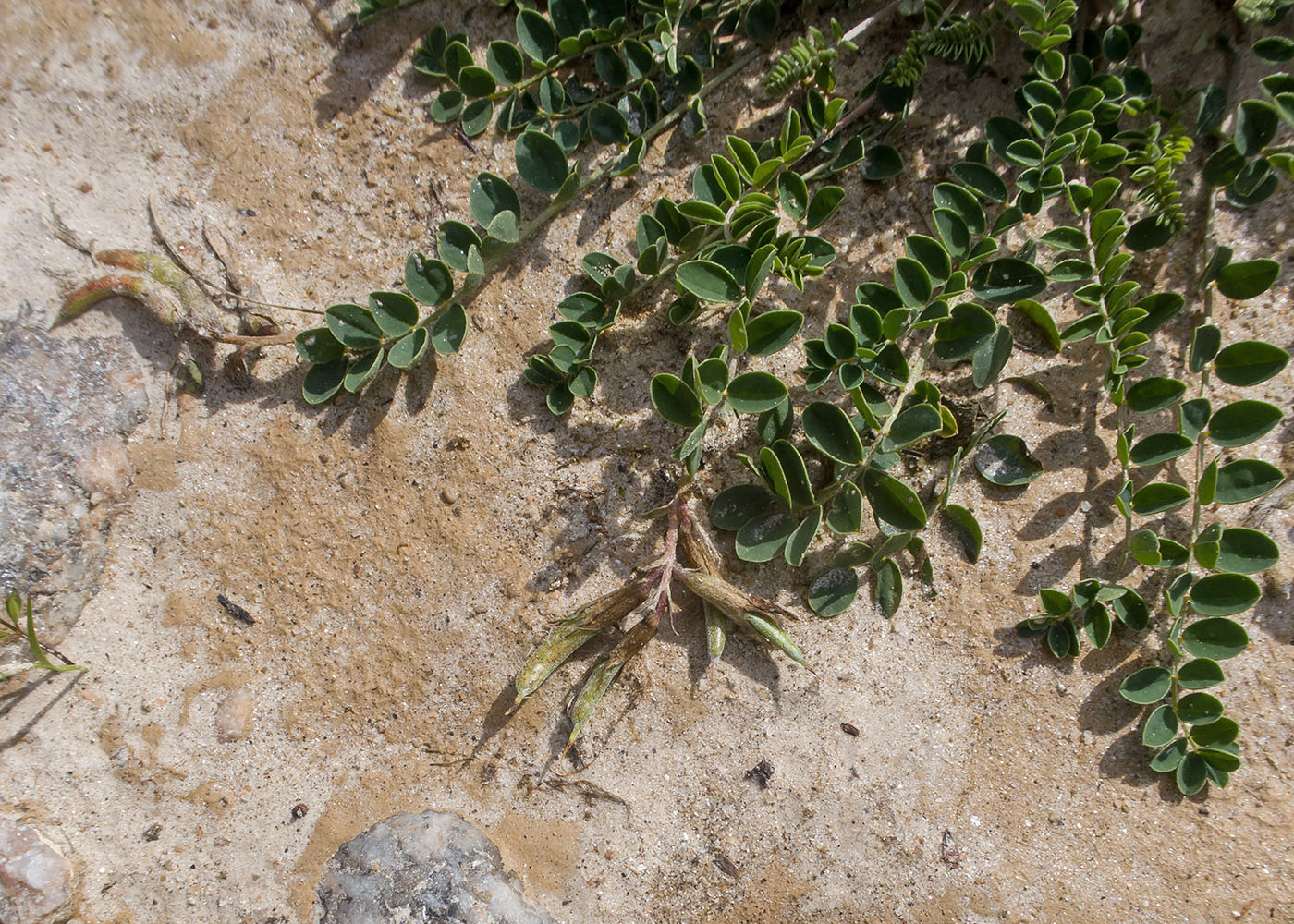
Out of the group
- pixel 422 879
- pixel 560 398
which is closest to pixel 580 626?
pixel 560 398

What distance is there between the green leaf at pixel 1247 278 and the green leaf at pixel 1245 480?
1.25 ft

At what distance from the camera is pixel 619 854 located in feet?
6.33

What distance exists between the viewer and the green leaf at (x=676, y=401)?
5.83 feet

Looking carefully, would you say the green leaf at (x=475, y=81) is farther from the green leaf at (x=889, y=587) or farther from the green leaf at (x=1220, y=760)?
the green leaf at (x=1220, y=760)

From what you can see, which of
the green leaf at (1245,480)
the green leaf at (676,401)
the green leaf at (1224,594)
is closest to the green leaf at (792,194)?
the green leaf at (676,401)

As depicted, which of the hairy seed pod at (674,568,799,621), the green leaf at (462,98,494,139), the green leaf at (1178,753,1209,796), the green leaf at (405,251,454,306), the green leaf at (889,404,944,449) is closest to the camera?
the green leaf at (889,404,944,449)

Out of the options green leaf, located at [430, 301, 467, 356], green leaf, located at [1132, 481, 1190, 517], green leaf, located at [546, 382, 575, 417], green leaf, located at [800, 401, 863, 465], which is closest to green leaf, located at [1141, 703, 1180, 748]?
green leaf, located at [1132, 481, 1190, 517]

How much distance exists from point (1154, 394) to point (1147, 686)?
0.65 m

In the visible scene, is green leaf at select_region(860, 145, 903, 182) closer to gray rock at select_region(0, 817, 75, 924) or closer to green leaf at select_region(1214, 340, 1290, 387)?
green leaf at select_region(1214, 340, 1290, 387)

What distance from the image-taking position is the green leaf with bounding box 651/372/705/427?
1.78m

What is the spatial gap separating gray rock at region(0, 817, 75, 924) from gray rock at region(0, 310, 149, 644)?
0.46m

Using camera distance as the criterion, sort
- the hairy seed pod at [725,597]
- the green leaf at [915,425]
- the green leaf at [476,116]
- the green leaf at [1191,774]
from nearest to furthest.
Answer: the green leaf at [915,425]
the green leaf at [1191,774]
the hairy seed pod at [725,597]
the green leaf at [476,116]

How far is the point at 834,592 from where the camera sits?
6.36 ft

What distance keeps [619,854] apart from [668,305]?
1344mm
